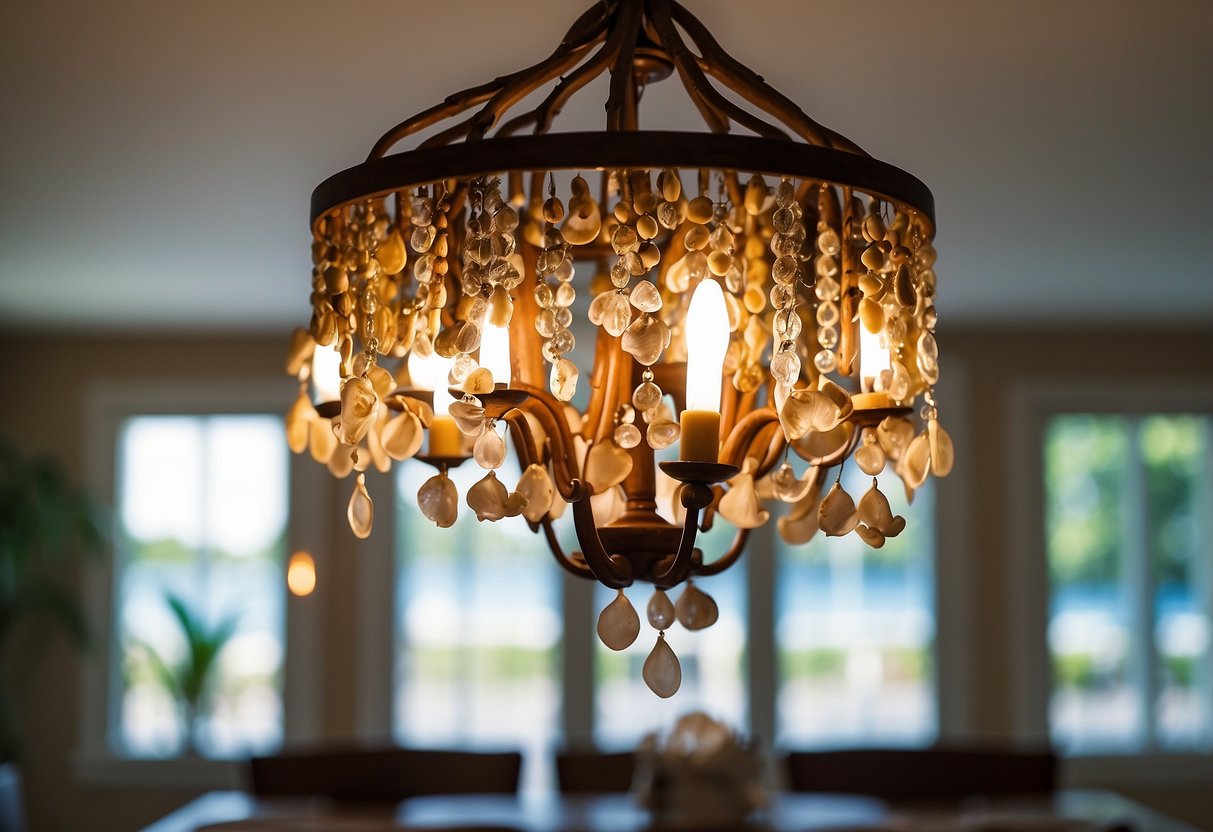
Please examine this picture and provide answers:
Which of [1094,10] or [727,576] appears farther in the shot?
[727,576]

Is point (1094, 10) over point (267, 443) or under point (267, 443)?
over

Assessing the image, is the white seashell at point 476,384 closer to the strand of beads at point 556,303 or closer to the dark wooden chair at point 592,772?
the strand of beads at point 556,303

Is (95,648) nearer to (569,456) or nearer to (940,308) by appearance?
(940,308)

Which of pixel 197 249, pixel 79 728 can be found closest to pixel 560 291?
pixel 197 249

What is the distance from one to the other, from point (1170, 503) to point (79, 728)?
4134mm

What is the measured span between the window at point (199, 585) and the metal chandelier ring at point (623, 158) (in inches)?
152

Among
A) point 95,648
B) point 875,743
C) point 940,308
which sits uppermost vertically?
point 940,308

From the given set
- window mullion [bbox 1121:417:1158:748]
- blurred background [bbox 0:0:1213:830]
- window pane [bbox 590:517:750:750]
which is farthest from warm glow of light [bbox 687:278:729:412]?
window mullion [bbox 1121:417:1158:748]

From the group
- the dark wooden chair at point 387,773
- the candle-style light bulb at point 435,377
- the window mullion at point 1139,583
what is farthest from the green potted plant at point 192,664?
the candle-style light bulb at point 435,377

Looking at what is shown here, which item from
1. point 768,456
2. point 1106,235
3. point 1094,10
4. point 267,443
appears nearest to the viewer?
point 768,456

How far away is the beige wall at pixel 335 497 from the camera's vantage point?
15.1 ft

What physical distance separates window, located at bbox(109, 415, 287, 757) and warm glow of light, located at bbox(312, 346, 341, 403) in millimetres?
3482

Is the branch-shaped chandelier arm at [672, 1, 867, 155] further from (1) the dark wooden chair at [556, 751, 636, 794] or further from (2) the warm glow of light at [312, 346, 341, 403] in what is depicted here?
(1) the dark wooden chair at [556, 751, 636, 794]

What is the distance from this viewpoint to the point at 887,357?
1.24 meters
